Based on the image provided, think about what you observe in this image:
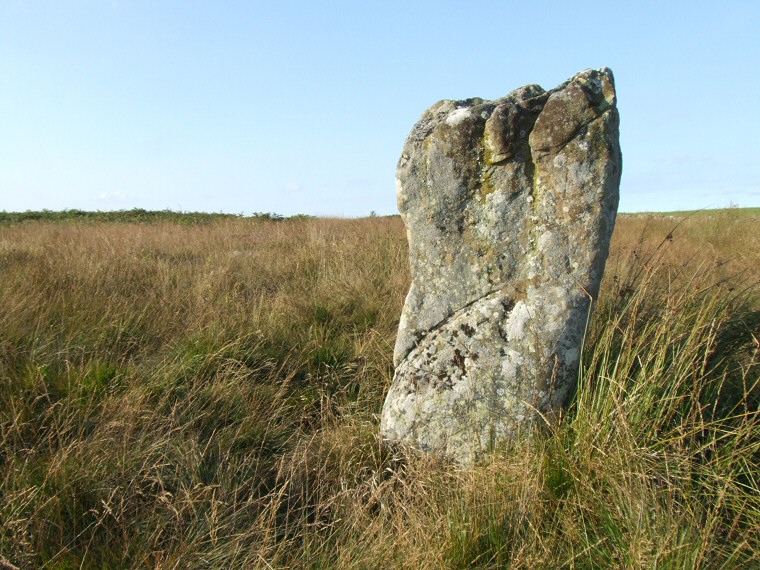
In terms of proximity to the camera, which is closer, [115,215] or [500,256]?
[500,256]

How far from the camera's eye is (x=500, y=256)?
2910mm

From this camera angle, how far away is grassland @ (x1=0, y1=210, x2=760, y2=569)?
2113mm

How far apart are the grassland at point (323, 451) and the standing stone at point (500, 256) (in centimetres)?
18

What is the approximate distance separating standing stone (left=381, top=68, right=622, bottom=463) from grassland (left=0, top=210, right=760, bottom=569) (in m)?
0.18

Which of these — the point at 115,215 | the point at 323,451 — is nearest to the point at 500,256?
the point at 323,451

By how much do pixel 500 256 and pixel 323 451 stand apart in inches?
51.7

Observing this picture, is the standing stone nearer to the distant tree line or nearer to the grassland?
the grassland

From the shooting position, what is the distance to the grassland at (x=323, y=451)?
2113mm

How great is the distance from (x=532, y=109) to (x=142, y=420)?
2492 mm

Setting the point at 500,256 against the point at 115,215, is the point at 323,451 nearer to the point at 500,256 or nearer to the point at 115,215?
the point at 500,256

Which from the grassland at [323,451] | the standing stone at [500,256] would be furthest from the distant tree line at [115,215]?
the standing stone at [500,256]

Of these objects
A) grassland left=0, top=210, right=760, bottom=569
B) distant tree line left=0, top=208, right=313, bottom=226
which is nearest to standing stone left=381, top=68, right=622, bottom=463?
grassland left=0, top=210, right=760, bottom=569

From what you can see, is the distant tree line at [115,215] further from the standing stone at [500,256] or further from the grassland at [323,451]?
the standing stone at [500,256]

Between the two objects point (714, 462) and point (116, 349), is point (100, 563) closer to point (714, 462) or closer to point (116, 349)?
point (116, 349)
